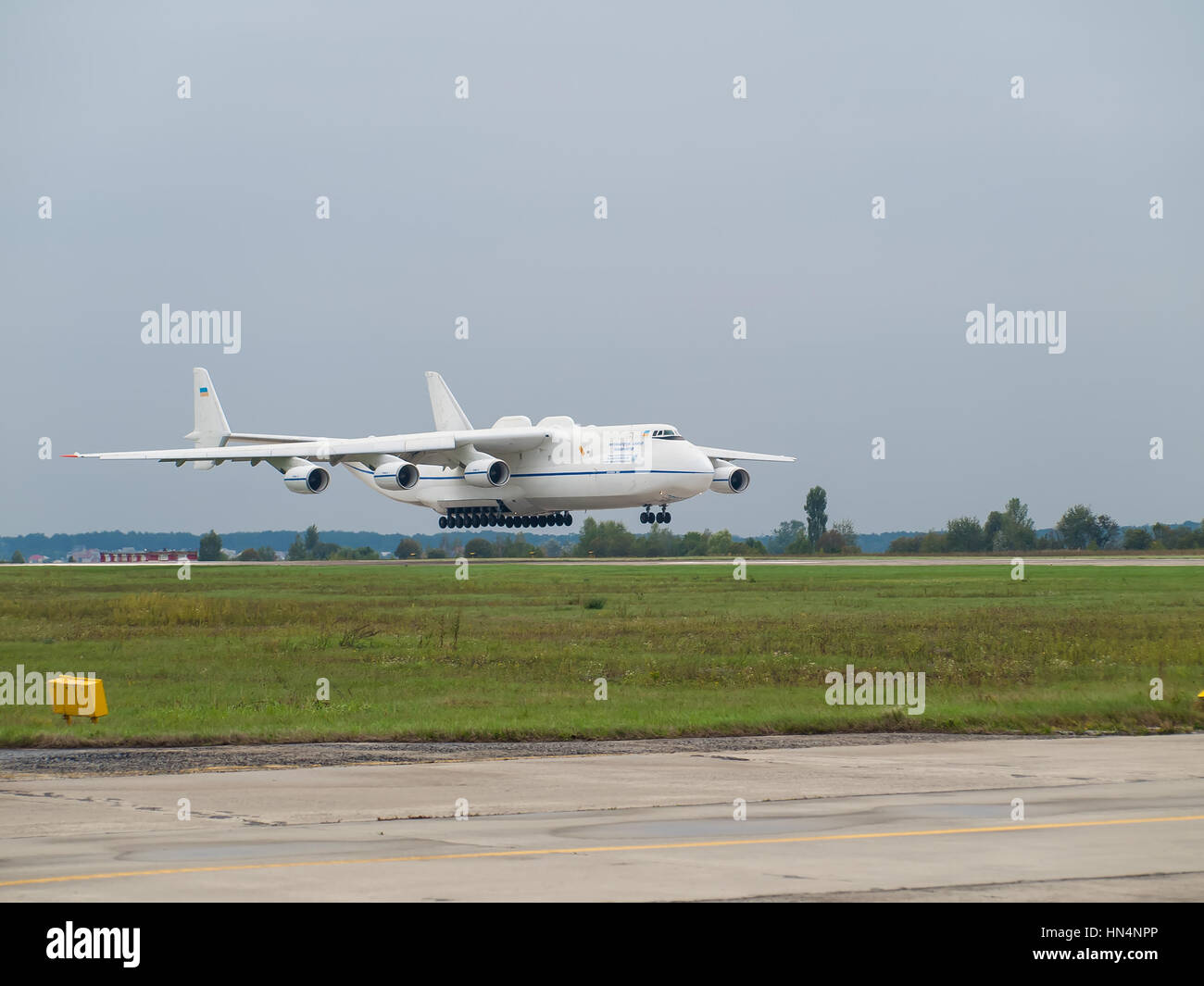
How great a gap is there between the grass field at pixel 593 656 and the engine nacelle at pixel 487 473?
30.0 ft

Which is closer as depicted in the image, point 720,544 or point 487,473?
point 487,473

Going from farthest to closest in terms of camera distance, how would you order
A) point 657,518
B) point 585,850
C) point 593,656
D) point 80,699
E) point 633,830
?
point 657,518 < point 593,656 < point 80,699 < point 633,830 < point 585,850

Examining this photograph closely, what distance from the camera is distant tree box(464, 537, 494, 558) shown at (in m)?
104

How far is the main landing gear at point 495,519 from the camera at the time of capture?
70938mm

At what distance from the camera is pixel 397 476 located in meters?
67.4

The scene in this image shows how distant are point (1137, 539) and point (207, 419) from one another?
242 feet

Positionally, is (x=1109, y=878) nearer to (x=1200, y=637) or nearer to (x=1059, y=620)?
(x=1200, y=637)

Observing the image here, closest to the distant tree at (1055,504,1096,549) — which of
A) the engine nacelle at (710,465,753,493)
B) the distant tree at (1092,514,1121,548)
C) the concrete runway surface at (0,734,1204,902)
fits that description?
the distant tree at (1092,514,1121,548)

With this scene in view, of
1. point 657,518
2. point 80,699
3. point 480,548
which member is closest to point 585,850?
point 80,699

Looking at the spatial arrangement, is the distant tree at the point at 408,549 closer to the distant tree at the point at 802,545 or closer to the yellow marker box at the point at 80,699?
the distant tree at the point at 802,545

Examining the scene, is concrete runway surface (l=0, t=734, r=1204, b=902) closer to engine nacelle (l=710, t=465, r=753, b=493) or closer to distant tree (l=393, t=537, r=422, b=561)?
engine nacelle (l=710, t=465, r=753, b=493)

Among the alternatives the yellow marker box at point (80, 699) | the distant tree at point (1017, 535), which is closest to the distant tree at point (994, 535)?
the distant tree at point (1017, 535)

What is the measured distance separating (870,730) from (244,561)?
7891cm

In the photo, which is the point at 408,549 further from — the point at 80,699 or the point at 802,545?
the point at 80,699
